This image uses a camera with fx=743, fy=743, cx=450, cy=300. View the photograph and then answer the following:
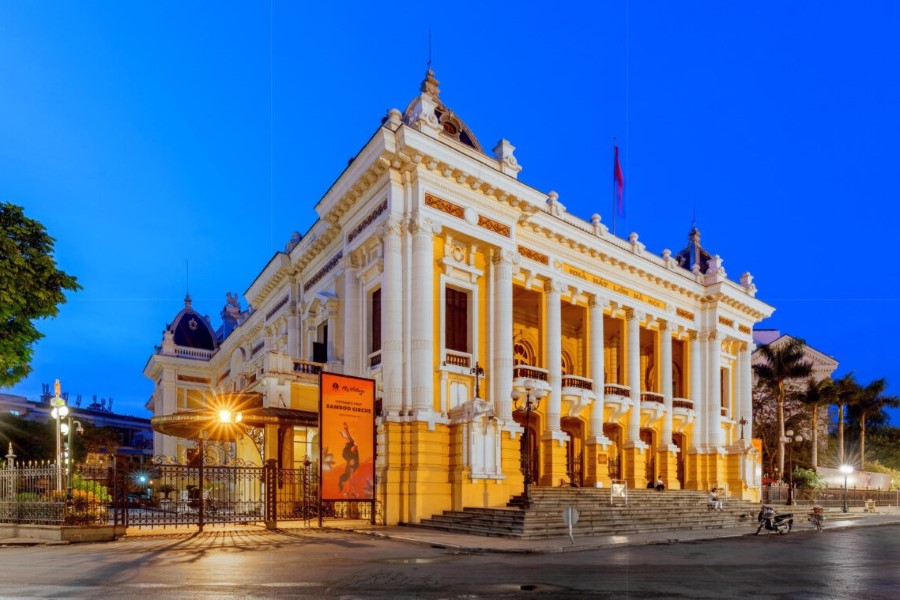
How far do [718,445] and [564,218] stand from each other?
1535 centimetres

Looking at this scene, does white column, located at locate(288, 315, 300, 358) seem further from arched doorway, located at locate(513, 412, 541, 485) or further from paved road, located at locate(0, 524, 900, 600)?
paved road, located at locate(0, 524, 900, 600)

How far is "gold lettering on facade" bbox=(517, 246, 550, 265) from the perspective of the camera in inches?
1178

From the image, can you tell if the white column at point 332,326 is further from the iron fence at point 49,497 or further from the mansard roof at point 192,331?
the mansard roof at point 192,331

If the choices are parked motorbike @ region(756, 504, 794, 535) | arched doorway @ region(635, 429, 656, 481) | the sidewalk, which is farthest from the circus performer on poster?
arched doorway @ region(635, 429, 656, 481)

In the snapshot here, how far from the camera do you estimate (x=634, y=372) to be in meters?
34.8

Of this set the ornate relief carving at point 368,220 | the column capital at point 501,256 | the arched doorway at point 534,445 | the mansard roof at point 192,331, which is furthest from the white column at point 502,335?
the mansard roof at point 192,331

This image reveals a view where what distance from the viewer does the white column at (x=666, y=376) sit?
36281 millimetres

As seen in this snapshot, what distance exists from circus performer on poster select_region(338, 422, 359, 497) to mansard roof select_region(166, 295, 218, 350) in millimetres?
44858

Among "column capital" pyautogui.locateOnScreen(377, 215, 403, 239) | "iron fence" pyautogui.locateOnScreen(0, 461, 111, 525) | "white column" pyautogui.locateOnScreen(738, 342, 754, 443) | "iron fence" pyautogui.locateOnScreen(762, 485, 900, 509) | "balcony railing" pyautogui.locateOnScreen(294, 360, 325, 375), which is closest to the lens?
"iron fence" pyautogui.locateOnScreen(0, 461, 111, 525)

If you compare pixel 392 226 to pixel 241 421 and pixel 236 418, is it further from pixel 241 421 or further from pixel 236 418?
pixel 241 421

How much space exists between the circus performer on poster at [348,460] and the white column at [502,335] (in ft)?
20.2

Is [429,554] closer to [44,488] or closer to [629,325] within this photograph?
[44,488]

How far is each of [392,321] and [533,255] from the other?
8.42 meters

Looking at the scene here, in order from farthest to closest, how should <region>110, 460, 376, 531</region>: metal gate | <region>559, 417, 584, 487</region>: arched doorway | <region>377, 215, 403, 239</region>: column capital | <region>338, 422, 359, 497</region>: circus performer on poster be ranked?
<region>559, 417, 584, 487</region>: arched doorway → <region>377, 215, 403, 239</region>: column capital → <region>338, 422, 359, 497</region>: circus performer on poster → <region>110, 460, 376, 531</region>: metal gate
